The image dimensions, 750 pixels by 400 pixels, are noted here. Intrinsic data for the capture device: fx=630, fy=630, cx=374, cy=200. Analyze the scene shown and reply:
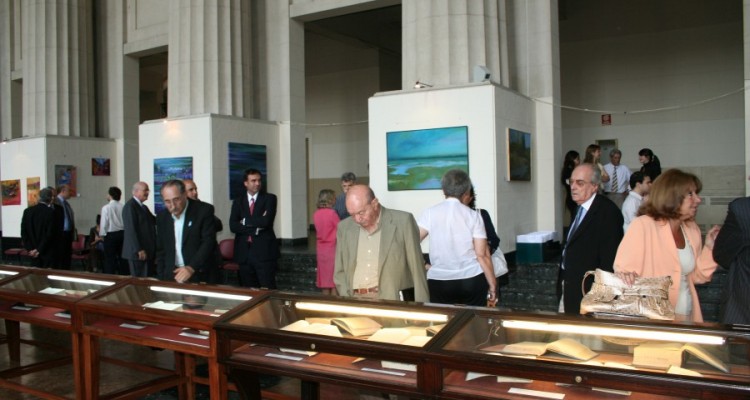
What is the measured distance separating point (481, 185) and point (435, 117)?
104cm

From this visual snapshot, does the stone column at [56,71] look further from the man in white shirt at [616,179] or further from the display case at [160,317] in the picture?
the display case at [160,317]

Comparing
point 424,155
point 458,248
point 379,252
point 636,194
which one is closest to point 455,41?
point 424,155

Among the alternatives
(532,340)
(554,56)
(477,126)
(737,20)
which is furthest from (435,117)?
(737,20)

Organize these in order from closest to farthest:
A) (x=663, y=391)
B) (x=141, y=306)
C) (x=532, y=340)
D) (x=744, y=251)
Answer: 1. (x=663, y=391)
2. (x=532, y=340)
3. (x=744, y=251)
4. (x=141, y=306)

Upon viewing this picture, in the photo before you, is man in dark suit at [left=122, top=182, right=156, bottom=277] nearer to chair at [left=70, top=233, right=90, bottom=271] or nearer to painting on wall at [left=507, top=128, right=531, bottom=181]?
painting on wall at [left=507, top=128, right=531, bottom=181]

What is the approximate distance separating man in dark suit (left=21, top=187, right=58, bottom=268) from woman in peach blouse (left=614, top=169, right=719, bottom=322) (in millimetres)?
7209

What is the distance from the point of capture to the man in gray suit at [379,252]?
3.67m

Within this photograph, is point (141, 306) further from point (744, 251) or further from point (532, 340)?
point (744, 251)

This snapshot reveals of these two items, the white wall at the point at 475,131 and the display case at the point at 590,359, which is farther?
the white wall at the point at 475,131

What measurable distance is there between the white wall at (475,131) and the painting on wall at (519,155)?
0.32 feet

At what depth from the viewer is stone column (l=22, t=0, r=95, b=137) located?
535 inches

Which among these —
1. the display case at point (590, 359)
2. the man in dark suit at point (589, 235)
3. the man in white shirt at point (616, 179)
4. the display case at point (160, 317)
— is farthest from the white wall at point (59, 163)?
the display case at point (590, 359)

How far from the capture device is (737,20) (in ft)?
38.0

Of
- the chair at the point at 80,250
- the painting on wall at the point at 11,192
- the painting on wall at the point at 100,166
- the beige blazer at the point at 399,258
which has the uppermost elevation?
the painting on wall at the point at 100,166
